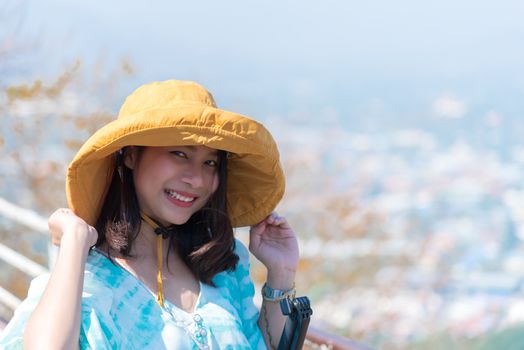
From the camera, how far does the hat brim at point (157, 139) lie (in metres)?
1.13

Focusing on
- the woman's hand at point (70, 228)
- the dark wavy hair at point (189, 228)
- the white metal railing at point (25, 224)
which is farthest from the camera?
the white metal railing at point (25, 224)

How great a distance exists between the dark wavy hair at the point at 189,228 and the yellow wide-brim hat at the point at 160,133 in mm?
23

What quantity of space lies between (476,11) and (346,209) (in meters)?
35.1

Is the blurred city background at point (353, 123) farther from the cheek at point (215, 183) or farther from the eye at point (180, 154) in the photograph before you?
the eye at point (180, 154)

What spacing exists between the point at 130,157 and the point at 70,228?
24 centimetres

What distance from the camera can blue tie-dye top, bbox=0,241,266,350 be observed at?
106 centimetres

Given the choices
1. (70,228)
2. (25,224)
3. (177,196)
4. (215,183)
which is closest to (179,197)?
(177,196)

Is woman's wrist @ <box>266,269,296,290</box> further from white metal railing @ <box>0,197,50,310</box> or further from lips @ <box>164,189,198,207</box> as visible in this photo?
white metal railing @ <box>0,197,50,310</box>

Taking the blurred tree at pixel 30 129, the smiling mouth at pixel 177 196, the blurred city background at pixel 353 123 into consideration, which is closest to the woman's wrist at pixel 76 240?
the smiling mouth at pixel 177 196

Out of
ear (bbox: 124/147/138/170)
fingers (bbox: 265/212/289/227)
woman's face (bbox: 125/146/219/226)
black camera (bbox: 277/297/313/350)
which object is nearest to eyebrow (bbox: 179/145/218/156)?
woman's face (bbox: 125/146/219/226)

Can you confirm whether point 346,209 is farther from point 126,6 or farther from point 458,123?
point 458,123

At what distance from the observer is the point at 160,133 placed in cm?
114

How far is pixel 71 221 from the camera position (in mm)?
1104

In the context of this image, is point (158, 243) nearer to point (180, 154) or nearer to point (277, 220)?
point (180, 154)
